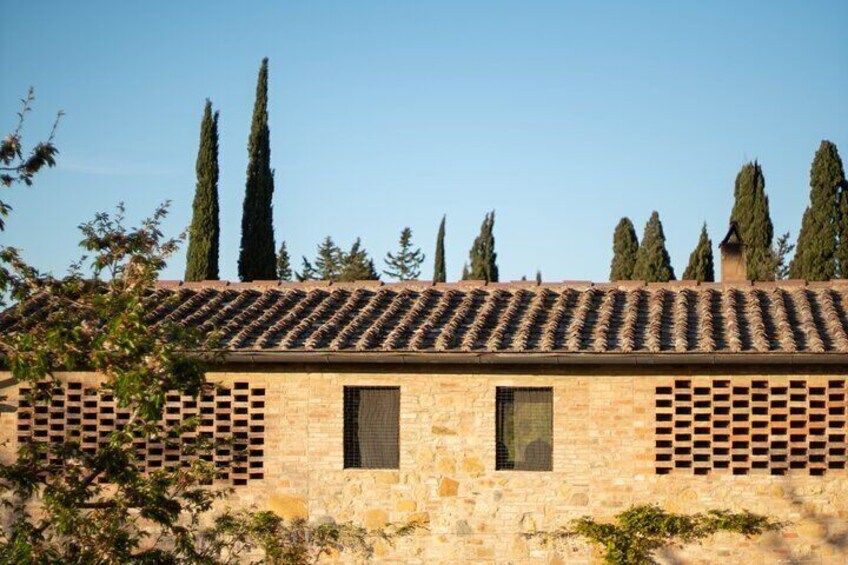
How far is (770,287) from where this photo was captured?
16.5m

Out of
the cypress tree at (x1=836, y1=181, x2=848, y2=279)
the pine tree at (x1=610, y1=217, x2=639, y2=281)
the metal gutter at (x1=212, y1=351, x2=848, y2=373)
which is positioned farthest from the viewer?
the pine tree at (x1=610, y1=217, x2=639, y2=281)

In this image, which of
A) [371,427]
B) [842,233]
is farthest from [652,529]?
[842,233]

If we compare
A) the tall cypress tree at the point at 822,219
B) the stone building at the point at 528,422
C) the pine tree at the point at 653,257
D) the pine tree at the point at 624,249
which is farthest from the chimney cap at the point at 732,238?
the pine tree at the point at 624,249

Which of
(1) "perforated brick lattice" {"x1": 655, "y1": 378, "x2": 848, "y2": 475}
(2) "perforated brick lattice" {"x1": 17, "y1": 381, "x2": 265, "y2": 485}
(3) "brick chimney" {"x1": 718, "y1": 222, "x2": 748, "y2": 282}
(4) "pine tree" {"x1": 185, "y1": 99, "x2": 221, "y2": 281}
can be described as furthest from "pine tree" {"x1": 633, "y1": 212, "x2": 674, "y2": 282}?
(2) "perforated brick lattice" {"x1": 17, "y1": 381, "x2": 265, "y2": 485}

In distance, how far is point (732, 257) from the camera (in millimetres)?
17656

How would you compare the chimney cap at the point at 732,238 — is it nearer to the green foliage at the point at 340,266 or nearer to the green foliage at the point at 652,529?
the green foliage at the point at 652,529

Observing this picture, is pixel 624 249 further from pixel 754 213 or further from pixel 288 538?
pixel 288 538

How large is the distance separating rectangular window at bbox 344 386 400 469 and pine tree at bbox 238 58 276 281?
20.5 metres

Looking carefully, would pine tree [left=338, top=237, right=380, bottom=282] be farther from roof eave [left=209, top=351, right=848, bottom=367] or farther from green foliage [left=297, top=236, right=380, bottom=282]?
roof eave [left=209, top=351, right=848, bottom=367]

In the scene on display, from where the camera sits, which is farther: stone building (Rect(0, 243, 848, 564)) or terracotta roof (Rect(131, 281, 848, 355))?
terracotta roof (Rect(131, 281, 848, 355))

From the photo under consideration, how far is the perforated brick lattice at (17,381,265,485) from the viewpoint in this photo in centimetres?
1500

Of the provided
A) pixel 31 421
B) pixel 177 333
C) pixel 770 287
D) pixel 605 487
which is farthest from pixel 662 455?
pixel 31 421

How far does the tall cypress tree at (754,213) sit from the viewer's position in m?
37.6

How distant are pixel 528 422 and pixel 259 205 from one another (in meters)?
22.1
